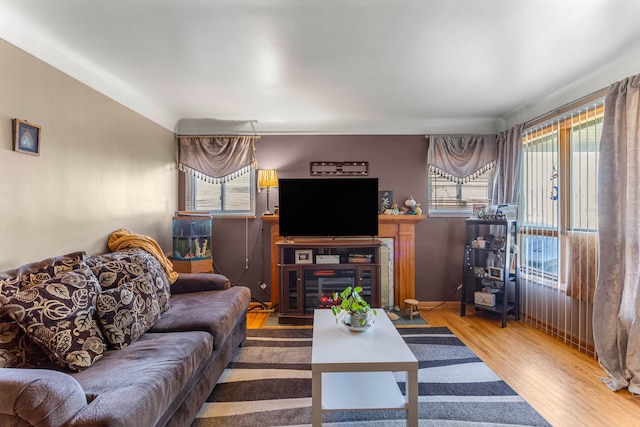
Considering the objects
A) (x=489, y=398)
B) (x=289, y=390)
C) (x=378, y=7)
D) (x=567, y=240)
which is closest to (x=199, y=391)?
(x=289, y=390)

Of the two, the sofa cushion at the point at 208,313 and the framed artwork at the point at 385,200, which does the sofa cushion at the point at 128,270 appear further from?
the framed artwork at the point at 385,200

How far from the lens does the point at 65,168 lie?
225cm

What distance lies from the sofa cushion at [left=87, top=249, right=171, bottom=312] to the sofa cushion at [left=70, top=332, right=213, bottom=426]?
1.35 feet

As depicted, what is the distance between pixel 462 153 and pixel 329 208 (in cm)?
190

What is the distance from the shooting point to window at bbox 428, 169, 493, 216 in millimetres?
4090

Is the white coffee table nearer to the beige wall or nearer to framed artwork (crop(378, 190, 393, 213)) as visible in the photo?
the beige wall

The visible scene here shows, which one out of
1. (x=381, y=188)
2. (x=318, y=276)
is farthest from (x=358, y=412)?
(x=381, y=188)

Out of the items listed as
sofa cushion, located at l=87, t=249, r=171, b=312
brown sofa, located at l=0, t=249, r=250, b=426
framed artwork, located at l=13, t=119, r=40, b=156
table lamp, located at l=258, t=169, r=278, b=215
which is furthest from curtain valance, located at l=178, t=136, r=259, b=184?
framed artwork, located at l=13, t=119, r=40, b=156

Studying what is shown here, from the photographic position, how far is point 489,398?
6.65ft

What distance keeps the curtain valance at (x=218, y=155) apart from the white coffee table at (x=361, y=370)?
8.58ft

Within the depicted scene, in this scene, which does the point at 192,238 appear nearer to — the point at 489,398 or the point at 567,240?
the point at 489,398

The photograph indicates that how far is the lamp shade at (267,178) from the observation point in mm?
3791

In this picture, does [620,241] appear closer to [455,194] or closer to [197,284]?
[455,194]

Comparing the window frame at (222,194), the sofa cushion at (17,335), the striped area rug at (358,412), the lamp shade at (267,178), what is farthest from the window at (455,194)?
the sofa cushion at (17,335)
